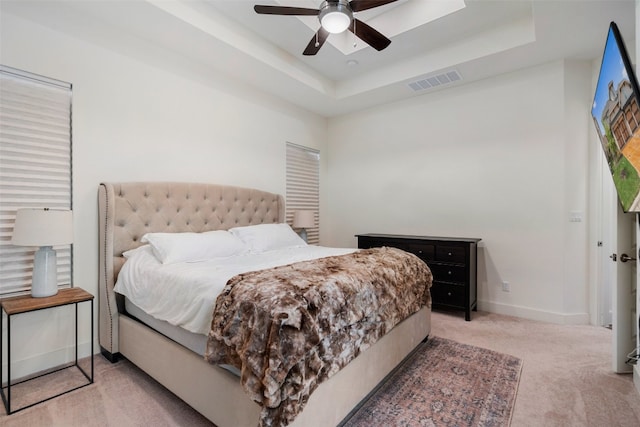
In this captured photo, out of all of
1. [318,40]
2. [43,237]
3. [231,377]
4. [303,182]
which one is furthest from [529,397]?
[303,182]

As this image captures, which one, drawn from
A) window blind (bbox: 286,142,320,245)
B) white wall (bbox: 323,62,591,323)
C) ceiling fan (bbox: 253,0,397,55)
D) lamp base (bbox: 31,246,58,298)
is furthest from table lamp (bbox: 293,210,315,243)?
lamp base (bbox: 31,246,58,298)

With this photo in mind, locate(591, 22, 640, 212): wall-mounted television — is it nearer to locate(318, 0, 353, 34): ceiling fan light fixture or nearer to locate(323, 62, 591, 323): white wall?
locate(323, 62, 591, 323): white wall

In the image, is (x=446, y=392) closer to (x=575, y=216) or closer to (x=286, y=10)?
(x=575, y=216)

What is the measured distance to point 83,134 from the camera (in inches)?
104

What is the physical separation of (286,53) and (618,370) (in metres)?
4.32

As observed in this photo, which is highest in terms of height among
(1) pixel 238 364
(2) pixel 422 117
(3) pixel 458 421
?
(2) pixel 422 117

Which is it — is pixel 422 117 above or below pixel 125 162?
above

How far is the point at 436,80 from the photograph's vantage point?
152 inches

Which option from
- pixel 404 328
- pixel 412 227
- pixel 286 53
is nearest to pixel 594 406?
pixel 404 328

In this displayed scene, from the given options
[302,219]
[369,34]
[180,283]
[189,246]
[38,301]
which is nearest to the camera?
[180,283]

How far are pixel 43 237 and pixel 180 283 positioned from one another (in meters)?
1.02

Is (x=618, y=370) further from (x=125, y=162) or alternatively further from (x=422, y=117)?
(x=125, y=162)

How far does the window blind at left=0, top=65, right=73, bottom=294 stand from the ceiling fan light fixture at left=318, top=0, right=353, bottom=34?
221 cm

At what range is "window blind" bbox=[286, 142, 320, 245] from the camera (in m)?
4.71
